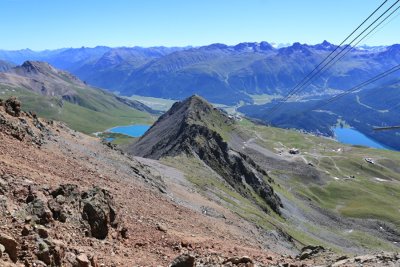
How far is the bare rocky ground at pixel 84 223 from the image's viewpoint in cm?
1820

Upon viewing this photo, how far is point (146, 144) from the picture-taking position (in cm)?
16700

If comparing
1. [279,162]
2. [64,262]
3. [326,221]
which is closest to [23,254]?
[64,262]

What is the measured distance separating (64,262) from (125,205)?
1611cm

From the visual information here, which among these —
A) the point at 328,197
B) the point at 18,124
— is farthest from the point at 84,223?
the point at 328,197

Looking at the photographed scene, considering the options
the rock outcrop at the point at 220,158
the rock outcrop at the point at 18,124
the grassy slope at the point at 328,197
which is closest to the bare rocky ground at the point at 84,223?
the rock outcrop at the point at 18,124

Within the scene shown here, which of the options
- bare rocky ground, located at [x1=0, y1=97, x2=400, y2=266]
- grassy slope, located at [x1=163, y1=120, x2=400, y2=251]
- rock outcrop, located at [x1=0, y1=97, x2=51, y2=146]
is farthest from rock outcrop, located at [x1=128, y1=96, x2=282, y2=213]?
bare rocky ground, located at [x1=0, y1=97, x2=400, y2=266]

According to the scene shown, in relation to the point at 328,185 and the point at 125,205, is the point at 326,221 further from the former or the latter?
the point at 125,205

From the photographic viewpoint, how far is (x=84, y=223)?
75.3 feet

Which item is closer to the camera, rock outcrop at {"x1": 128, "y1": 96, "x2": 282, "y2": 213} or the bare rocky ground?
the bare rocky ground

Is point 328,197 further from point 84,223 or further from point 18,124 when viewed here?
point 84,223

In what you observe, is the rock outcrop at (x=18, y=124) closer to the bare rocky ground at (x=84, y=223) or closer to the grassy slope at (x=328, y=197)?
the bare rocky ground at (x=84, y=223)

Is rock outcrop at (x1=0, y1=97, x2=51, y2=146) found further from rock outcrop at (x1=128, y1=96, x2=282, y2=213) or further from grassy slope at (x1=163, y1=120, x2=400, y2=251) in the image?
rock outcrop at (x1=128, y1=96, x2=282, y2=213)

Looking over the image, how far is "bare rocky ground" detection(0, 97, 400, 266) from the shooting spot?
717 inches

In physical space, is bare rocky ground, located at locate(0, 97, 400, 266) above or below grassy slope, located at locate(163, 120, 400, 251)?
above
